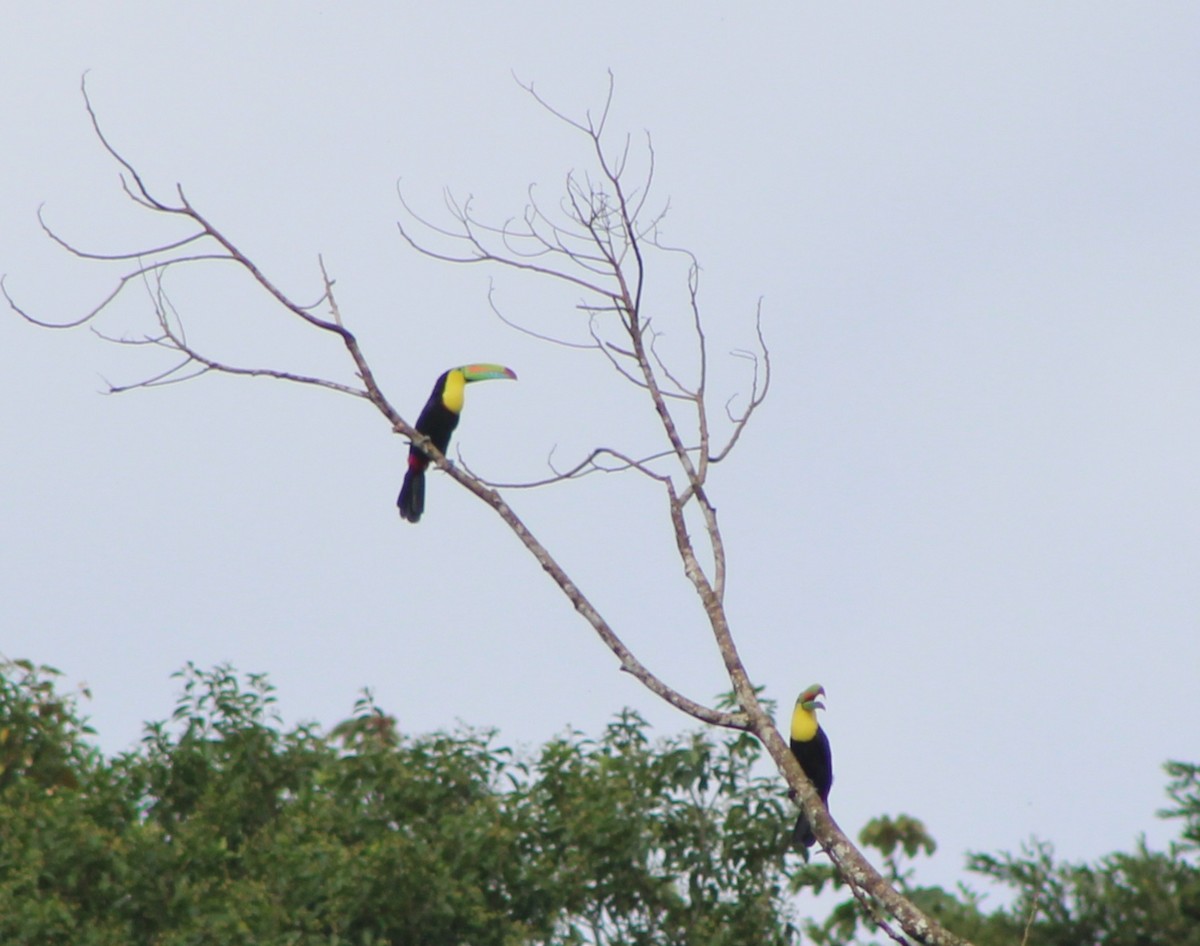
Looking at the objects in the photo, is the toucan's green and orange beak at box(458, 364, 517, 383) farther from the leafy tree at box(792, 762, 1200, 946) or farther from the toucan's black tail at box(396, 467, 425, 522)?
the leafy tree at box(792, 762, 1200, 946)

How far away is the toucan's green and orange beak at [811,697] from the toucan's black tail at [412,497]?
8.64 feet

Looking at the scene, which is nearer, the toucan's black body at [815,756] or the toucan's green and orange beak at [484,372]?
the toucan's black body at [815,756]

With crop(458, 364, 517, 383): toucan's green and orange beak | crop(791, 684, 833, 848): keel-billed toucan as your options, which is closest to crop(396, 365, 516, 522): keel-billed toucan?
crop(458, 364, 517, 383): toucan's green and orange beak

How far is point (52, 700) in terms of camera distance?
47.7ft

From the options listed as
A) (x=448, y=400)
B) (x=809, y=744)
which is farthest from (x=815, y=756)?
(x=448, y=400)

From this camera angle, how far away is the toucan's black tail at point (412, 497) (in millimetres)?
8938

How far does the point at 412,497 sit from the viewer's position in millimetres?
8945

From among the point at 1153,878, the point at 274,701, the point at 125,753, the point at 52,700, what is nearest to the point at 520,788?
the point at 274,701

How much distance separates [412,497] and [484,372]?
931mm

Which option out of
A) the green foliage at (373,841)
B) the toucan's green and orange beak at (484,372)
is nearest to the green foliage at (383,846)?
the green foliage at (373,841)

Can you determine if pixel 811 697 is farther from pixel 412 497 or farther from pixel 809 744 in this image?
pixel 412 497

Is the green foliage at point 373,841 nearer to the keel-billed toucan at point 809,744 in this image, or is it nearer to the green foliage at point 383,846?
the green foliage at point 383,846

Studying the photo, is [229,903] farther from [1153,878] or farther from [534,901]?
[1153,878]

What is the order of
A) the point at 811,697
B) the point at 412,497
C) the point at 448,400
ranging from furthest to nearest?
the point at 448,400 → the point at 412,497 → the point at 811,697
